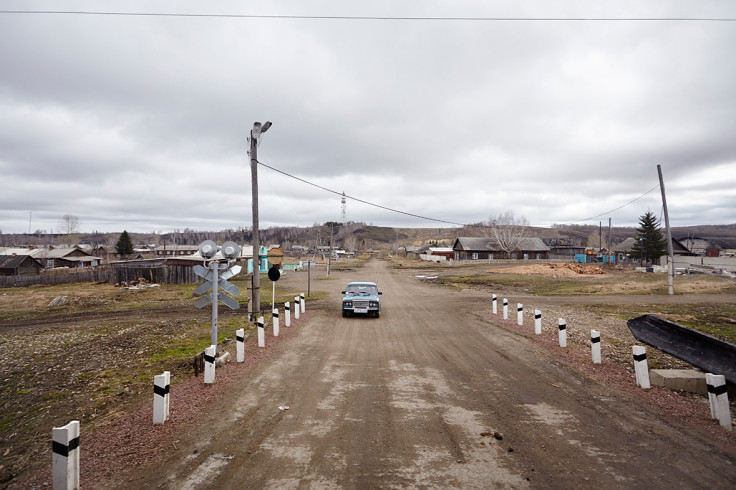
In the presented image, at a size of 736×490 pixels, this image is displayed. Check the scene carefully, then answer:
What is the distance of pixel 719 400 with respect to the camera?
5.52 metres

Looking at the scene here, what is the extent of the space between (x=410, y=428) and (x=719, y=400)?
481 cm

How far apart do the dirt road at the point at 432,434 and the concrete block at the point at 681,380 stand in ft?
3.80

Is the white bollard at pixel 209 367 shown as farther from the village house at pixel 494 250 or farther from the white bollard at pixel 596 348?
the village house at pixel 494 250

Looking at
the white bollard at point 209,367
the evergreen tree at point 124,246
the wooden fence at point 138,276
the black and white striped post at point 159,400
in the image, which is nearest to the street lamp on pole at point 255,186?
the white bollard at point 209,367

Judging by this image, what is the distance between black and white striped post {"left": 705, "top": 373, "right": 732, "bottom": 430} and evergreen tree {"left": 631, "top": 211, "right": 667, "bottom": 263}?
59.6 metres

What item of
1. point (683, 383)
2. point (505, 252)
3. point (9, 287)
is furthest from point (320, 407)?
point (505, 252)

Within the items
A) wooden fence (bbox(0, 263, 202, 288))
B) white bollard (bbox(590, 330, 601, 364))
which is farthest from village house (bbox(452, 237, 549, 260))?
white bollard (bbox(590, 330, 601, 364))

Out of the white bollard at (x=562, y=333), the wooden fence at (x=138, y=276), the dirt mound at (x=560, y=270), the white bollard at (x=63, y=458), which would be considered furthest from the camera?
the dirt mound at (x=560, y=270)

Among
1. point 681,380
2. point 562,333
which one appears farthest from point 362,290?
point 681,380

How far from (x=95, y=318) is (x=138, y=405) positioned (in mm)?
15102

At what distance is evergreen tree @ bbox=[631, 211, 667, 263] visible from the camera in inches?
2074

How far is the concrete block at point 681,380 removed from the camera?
22.7ft

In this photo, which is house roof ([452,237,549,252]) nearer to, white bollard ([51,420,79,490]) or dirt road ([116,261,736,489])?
dirt road ([116,261,736,489])

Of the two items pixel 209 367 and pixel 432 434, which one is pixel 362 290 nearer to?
pixel 209 367
